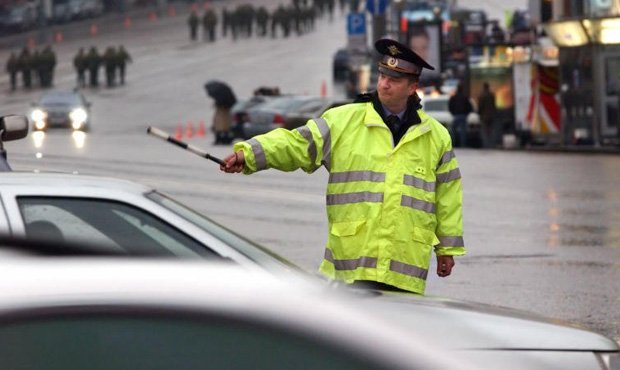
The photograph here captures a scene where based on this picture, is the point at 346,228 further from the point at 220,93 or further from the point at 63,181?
the point at 220,93

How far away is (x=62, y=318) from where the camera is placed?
3.28 metres

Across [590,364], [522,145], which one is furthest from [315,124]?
[522,145]

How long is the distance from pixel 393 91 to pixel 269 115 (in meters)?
34.7

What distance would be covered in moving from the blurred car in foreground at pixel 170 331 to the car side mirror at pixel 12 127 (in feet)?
16.0

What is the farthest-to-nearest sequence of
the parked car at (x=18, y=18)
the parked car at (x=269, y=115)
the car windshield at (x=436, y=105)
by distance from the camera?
1. the parked car at (x=18, y=18)
2. the car windshield at (x=436, y=105)
3. the parked car at (x=269, y=115)

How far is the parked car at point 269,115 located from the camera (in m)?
41.3

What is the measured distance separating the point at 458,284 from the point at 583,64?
22871 millimetres

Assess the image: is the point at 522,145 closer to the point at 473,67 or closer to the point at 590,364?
the point at 473,67

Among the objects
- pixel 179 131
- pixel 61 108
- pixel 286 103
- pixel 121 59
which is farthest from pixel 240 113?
pixel 121 59

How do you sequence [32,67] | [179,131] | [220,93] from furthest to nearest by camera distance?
[32,67] < [179,131] < [220,93]

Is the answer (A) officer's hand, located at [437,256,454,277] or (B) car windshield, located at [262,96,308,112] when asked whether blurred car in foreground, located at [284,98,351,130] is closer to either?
(B) car windshield, located at [262,96,308,112]

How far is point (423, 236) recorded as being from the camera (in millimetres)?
6926

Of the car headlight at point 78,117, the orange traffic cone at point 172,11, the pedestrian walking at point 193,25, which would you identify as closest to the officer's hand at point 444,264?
the car headlight at point 78,117

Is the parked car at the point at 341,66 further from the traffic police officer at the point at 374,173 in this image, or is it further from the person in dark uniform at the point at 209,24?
the traffic police officer at the point at 374,173
